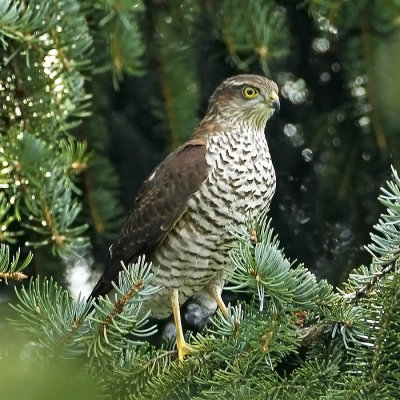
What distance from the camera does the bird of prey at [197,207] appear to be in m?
3.29

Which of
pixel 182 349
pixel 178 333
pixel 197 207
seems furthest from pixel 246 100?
pixel 182 349

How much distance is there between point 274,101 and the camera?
352cm

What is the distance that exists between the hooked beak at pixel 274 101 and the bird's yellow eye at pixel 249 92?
108 millimetres

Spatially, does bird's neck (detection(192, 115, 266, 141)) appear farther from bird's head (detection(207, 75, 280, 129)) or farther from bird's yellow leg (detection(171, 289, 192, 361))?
bird's yellow leg (detection(171, 289, 192, 361))

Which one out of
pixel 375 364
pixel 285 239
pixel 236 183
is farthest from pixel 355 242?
pixel 375 364

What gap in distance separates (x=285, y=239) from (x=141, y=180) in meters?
0.78

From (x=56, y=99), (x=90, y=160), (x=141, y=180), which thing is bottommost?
(x=141, y=180)

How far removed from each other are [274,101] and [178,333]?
117 cm

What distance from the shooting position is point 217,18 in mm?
3217

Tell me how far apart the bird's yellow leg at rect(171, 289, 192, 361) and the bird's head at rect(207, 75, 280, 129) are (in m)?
0.92

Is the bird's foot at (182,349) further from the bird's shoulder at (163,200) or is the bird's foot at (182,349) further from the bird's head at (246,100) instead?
the bird's head at (246,100)

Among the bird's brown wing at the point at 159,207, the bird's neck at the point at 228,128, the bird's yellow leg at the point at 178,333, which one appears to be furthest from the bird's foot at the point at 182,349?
the bird's neck at the point at 228,128

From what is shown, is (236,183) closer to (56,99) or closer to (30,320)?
(56,99)

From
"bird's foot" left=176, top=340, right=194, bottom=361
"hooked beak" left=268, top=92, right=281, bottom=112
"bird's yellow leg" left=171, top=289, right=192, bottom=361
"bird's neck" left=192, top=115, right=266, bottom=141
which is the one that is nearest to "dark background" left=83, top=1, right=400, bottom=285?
"bird's neck" left=192, top=115, right=266, bottom=141
